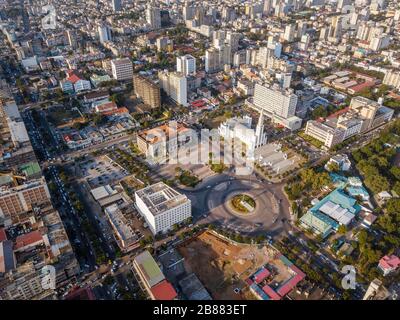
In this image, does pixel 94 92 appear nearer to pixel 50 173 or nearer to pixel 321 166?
pixel 50 173

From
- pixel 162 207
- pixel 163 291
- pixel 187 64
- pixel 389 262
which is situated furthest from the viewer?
pixel 187 64

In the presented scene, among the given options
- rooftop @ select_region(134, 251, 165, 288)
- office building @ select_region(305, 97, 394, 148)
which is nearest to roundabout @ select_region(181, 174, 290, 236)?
rooftop @ select_region(134, 251, 165, 288)

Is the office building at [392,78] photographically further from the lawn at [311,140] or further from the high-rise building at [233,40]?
the high-rise building at [233,40]

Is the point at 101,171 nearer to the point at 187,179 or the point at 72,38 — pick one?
the point at 187,179

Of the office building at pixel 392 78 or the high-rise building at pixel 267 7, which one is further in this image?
the high-rise building at pixel 267 7

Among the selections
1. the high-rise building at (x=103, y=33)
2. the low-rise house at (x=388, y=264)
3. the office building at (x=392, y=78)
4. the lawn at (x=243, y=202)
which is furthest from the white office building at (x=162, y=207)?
the high-rise building at (x=103, y=33)

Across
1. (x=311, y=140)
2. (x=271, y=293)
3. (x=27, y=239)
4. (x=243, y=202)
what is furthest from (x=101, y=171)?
(x=311, y=140)
